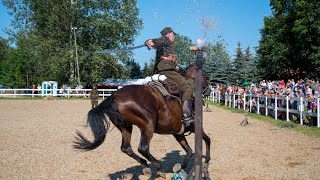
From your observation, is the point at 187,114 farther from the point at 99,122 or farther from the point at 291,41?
the point at 291,41

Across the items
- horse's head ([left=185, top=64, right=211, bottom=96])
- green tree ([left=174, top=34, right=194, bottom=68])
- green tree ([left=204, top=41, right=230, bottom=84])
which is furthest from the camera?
green tree ([left=204, top=41, right=230, bottom=84])

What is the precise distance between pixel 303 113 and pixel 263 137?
5.13m

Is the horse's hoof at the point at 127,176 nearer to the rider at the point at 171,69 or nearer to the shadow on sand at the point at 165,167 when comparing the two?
the shadow on sand at the point at 165,167

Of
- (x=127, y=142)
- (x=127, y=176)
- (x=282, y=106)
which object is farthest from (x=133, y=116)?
(x=282, y=106)

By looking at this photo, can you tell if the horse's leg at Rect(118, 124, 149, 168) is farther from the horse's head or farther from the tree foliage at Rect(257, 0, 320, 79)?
the tree foliage at Rect(257, 0, 320, 79)

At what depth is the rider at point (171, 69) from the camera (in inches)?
289

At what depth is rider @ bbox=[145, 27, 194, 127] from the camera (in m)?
7.33

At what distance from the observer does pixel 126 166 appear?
330 inches

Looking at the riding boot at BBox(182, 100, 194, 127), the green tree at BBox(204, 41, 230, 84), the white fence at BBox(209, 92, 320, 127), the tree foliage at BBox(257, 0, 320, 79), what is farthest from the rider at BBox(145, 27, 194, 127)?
the green tree at BBox(204, 41, 230, 84)

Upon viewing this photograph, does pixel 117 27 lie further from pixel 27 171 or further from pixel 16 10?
pixel 27 171

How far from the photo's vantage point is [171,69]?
753 cm

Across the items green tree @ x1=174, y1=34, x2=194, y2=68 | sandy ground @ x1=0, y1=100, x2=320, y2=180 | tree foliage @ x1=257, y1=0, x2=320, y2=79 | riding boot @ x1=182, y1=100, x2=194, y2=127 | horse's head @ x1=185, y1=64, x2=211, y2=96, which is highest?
tree foliage @ x1=257, y1=0, x2=320, y2=79

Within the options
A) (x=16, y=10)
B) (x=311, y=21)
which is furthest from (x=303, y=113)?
(x=16, y=10)

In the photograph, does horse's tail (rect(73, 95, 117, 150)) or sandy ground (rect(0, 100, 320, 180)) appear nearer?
→ horse's tail (rect(73, 95, 117, 150))
